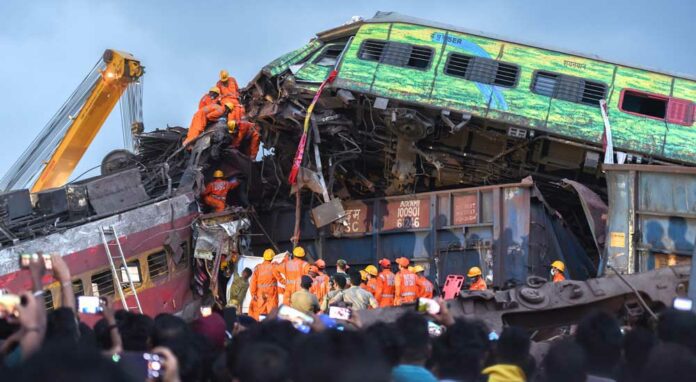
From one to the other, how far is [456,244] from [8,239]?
7674mm

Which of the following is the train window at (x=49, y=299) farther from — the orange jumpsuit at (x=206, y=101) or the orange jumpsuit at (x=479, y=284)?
the orange jumpsuit at (x=479, y=284)

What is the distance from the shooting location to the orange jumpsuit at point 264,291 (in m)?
17.8

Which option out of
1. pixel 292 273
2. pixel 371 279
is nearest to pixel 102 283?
pixel 292 273

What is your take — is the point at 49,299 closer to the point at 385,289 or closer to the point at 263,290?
the point at 263,290

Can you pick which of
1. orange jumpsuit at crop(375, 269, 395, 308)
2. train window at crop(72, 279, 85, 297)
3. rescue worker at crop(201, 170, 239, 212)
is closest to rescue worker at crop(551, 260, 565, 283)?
orange jumpsuit at crop(375, 269, 395, 308)

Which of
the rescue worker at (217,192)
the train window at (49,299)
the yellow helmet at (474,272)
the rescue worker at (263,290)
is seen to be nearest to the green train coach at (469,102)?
the rescue worker at (217,192)

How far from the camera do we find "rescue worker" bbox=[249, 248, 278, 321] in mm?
17781

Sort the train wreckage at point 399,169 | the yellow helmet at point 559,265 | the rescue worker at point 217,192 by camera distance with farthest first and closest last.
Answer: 1. the rescue worker at point 217,192
2. the train wreckage at point 399,169
3. the yellow helmet at point 559,265

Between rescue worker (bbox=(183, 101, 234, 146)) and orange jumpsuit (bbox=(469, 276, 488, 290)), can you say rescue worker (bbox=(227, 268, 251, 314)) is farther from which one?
orange jumpsuit (bbox=(469, 276, 488, 290))

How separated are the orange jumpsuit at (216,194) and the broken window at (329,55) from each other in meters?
3.08

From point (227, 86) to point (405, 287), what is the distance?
6.17m

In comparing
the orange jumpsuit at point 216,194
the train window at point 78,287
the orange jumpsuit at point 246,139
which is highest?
the orange jumpsuit at point 246,139

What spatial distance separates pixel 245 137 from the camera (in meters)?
21.2

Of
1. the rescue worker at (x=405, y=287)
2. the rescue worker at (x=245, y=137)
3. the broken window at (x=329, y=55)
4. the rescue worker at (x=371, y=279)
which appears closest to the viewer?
the rescue worker at (x=405, y=287)
